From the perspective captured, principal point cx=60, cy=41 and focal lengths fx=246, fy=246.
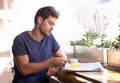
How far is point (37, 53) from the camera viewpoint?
A: 1.85 m

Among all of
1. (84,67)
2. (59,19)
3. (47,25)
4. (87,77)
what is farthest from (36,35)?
(59,19)

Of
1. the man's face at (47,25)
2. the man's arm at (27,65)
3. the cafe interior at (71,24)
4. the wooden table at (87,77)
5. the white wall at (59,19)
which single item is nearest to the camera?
the wooden table at (87,77)

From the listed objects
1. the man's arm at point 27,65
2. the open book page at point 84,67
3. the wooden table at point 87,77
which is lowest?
the wooden table at point 87,77

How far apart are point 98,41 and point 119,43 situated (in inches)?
25.9

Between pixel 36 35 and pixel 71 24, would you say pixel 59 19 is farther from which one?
pixel 36 35

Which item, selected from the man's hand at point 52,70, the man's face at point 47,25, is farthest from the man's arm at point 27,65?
the man's face at point 47,25

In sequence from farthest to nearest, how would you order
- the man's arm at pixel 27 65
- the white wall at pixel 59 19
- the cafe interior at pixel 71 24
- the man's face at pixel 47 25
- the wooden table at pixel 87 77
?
the white wall at pixel 59 19 → the cafe interior at pixel 71 24 → the man's face at pixel 47 25 → the man's arm at pixel 27 65 → the wooden table at pixel 87 77

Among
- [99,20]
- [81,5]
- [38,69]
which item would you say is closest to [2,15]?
[81,5]

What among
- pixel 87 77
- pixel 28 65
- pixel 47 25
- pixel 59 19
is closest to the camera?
pixel 87 77

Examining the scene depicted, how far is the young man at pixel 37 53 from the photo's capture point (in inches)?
70.3

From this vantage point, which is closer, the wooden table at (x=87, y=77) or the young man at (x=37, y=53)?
the wooden table at (x=87, y=77)

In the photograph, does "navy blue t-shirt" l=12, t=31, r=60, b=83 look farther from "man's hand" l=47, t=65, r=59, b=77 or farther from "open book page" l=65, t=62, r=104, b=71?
"open book page" l=65, t=62, r=104, b=71

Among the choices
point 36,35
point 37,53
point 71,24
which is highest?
point 71,24

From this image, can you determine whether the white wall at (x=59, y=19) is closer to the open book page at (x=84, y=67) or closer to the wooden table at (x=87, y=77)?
the open book page at (x=84, y=67)
